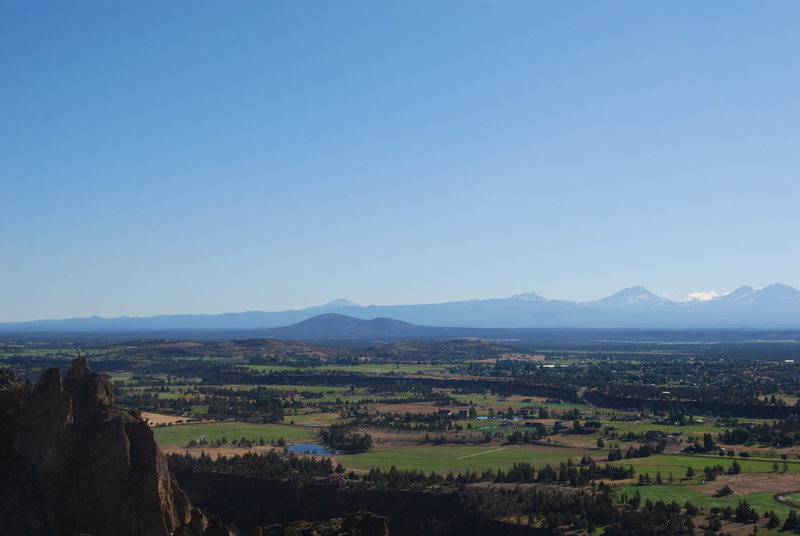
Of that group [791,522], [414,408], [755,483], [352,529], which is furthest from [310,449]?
[352,529]

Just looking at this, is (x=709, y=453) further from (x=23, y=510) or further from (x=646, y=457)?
(x=23, y=510)

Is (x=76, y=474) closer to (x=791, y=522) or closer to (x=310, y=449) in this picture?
(x=791, y=522)

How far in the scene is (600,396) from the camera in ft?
490

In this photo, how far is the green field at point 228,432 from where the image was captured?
330ft

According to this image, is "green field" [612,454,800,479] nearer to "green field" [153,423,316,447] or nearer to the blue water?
the blue water

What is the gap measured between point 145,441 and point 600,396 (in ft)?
401

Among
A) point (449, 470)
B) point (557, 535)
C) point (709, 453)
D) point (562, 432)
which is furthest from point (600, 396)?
point (557, 535)

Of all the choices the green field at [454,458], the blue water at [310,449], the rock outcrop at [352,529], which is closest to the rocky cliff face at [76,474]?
the rock outcrop at [352,529]

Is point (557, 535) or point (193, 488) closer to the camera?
point (557, 535)

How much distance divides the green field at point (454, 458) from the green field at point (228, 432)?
17620 mm

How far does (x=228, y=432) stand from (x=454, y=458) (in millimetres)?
34911

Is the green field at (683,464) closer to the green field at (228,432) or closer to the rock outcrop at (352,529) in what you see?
the green field at (228,432)

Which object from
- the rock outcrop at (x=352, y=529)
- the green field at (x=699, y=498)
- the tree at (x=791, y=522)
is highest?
the rock outcrop at (x=352, y=529)

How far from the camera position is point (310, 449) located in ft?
310
